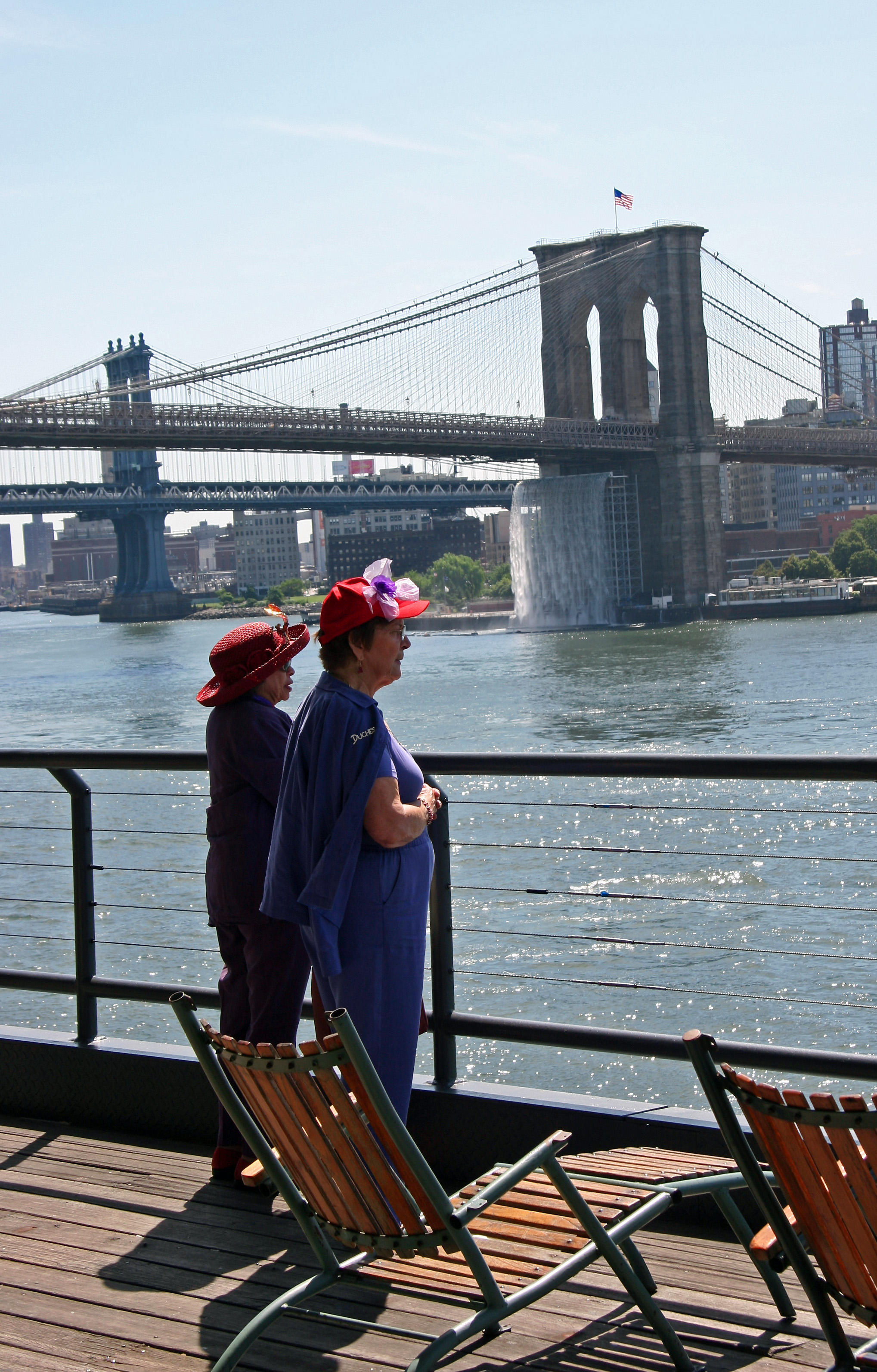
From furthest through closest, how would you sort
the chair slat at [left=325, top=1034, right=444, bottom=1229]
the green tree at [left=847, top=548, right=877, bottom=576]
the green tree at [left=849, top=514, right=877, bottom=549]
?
the green tree at [left=849, top=514, right=877, bottom=549], the green tree at [left=847, top=548, right=877, bottom=576], the chair slat at [left=325, top=1034, right=444, bottom=1229]

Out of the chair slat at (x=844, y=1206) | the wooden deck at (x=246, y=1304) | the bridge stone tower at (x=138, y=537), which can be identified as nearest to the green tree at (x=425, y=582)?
the bridge stone tower at (x=138, y=537)

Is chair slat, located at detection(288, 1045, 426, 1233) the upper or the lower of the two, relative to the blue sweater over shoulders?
lower

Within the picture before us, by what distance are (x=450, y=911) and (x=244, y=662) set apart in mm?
587

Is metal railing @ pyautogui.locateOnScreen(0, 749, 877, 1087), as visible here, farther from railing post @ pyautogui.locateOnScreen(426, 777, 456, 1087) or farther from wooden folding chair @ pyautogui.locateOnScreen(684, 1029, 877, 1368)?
wooden folding chair @ pyautogui.locateOnScreen(684, 1029, 877, 1368)

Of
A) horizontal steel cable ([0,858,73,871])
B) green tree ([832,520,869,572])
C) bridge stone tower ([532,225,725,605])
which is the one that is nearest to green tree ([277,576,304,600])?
green tree ([832,520,869,572])

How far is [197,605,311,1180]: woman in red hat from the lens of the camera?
276 cm

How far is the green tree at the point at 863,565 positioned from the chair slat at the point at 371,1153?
254ft

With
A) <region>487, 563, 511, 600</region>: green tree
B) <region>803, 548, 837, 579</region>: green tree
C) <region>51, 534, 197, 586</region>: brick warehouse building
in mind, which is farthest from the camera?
<region>51, 534, 197, 586</region>: brick warehouse building

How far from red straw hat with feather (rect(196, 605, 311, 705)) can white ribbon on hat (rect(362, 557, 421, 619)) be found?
38 cm

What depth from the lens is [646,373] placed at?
58.7 metres

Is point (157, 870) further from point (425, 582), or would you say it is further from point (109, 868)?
point (425, 582)

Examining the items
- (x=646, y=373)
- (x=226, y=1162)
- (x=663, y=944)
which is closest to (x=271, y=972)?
(x=226, y=1162)

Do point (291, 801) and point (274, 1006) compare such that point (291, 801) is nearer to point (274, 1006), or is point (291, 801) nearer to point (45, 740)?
point (274, 1006)

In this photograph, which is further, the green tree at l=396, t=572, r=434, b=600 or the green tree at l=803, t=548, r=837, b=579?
the green tree at l=396, t=572, r=434, b=600
